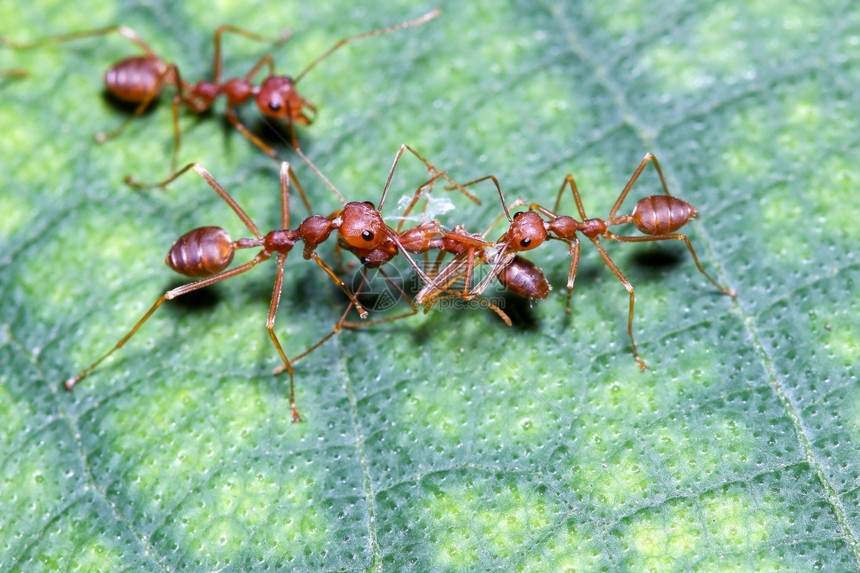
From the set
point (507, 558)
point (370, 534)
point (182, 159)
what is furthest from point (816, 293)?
point (182, 159)

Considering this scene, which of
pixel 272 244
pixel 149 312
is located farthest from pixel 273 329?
pixel 149 312

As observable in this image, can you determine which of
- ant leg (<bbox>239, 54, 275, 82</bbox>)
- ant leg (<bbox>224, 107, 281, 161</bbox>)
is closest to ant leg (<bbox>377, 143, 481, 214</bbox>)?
ant leg (<bbox>224, 107, 281, 161</bbox>)

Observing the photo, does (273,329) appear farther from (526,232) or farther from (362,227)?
(526,232)

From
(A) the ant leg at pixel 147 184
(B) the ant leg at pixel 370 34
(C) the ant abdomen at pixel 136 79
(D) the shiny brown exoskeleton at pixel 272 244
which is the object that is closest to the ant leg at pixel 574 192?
(D) the shiny brown exoskeleton at pixel 272 244

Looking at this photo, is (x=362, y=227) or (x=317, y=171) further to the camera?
(x=317, y=171)

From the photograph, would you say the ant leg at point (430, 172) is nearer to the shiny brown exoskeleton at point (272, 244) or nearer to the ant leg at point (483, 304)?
the shiny brown exoskeleton at point (272, 244)

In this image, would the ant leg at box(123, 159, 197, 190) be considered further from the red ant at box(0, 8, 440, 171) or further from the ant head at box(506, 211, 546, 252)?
the ant head at box(506, 211, 546, 252)
